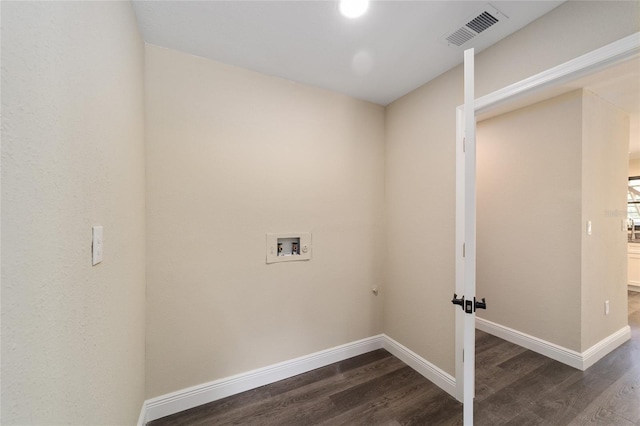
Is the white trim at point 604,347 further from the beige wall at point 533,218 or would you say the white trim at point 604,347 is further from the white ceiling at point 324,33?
the white ceiling at point 324,33

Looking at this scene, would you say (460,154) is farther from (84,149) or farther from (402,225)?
(84,149)

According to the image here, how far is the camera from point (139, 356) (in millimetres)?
1528

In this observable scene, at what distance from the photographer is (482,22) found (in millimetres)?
1514

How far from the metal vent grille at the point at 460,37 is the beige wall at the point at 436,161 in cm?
22

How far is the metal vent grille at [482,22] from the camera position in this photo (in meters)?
1.47

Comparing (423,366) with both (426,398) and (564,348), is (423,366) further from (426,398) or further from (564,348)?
(564,348)

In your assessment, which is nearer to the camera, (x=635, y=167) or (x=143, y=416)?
(x=143, y=416)

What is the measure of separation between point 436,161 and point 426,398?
1.90 metres

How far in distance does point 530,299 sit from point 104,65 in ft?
12.7

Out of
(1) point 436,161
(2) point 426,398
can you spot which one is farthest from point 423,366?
(1) point 436,161

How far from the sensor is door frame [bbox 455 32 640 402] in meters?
1.21

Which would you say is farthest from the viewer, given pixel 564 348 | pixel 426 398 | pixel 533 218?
pixel 533 218

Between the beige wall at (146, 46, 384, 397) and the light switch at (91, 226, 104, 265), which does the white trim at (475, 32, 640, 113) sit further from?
the light switch at (91, 226, 104, 265)

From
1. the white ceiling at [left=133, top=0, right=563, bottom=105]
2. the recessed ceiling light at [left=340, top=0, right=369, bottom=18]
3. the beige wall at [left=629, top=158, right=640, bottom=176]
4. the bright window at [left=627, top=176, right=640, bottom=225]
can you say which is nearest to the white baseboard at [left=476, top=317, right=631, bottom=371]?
the white ceiling at [left=133, top=0, right=563, bottom=105]
